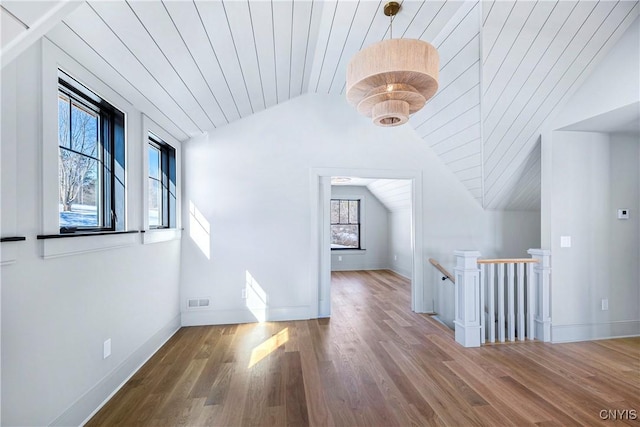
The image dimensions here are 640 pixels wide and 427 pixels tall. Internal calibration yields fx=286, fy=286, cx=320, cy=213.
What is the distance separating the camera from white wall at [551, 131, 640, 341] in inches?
117

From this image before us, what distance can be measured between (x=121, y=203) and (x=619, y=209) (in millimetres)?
4847

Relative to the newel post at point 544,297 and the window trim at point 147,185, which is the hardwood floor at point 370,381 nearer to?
the newel post at point 544,297

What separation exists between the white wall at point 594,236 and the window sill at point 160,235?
3952mm

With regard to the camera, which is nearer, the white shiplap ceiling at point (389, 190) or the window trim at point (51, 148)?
the window trim at point (51, 148)

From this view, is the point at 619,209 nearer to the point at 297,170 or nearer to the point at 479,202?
the point at 479,202

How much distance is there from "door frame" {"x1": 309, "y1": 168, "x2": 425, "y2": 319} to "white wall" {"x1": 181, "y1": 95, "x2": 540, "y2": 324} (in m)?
0.08

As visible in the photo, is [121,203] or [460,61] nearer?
[121,203]

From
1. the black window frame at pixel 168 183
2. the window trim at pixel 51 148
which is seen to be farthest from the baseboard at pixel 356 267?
Result: the window trim at pixel 51 148

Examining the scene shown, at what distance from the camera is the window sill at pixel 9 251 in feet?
4.06

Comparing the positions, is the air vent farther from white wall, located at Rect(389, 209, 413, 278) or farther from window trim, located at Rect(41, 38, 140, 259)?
white wall, located at Rect(389, 209, 413, 278)

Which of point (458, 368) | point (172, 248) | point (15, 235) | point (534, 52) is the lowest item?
point (458, 368)

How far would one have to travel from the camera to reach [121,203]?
2223 mm

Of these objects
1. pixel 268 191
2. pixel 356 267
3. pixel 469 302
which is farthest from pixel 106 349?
pixel 356 267

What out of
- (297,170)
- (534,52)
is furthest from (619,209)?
(297,170)
